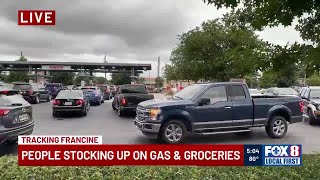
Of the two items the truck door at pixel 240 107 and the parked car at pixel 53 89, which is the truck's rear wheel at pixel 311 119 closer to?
the truck door at pixel 240 107

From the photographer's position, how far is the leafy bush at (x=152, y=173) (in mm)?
4211

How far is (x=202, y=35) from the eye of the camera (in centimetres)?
2078

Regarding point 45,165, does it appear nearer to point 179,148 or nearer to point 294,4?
point 179,148

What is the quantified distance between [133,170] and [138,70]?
52671mm

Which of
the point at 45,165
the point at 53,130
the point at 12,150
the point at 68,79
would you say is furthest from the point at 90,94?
the point at 68,79

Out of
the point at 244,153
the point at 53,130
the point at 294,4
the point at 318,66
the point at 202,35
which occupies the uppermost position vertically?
the point at 202,35

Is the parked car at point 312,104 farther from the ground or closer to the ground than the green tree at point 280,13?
closer to the ground

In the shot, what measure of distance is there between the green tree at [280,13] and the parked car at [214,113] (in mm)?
4956

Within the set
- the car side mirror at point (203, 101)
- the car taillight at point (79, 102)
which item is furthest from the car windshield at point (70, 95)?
the car side mirror at point (203, 101)

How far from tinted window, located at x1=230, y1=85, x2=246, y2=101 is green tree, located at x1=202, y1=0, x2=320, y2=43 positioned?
560 centimetres

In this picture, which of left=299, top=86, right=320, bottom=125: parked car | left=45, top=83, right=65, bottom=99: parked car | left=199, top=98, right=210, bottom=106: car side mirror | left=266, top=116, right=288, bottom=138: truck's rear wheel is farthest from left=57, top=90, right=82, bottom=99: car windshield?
left=45, top=83, right=65, bottom=99: parked car

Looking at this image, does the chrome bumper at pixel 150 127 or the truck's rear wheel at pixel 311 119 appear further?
the truck's rear wheel at pixel 311 119

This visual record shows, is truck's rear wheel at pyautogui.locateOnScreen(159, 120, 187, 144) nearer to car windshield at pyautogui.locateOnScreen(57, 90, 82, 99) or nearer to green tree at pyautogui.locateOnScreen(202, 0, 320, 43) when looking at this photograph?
green tree at pyautogui.locateOnScreen(202, 0, 320, 43)

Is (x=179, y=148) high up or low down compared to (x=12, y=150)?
up
